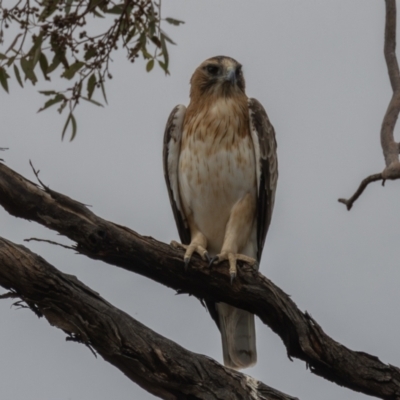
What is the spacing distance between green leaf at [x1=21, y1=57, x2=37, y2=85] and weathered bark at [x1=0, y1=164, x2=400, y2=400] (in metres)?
1.56

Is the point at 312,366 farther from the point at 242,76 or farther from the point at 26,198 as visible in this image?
the point at 242,76

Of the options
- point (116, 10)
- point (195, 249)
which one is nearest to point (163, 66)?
point (116, 10)

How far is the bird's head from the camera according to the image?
6742mm

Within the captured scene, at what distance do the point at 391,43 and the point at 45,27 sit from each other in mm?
2062

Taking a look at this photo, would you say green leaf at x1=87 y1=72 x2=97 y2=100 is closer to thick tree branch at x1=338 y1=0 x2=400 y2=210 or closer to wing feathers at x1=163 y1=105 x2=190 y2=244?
wing feathers at x1=163 y1=105 x2=190 y2=244

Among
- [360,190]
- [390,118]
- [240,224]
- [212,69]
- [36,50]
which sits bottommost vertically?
[360,190]

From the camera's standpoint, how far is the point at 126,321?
4715 millimetres

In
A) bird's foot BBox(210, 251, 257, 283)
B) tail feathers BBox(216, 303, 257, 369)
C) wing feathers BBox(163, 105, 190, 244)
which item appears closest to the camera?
bird's foot BBox(210, 251, 257, 283)

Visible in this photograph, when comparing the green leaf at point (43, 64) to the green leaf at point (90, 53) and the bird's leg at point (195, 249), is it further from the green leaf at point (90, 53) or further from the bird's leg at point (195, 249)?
the bird's leg at point (195, 249)

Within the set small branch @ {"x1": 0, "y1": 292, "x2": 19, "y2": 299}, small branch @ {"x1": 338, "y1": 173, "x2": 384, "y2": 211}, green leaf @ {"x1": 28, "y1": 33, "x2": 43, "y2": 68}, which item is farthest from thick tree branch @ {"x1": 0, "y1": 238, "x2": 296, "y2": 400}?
green leaf @ {"x1": 28, "y1": 33, "x2": 43, "y2": 68}

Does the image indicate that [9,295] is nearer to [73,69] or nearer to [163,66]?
[73,69]

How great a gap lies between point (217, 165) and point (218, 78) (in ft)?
3.05

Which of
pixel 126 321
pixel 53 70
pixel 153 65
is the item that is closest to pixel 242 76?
pixel 153 65

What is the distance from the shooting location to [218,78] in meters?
6.83
